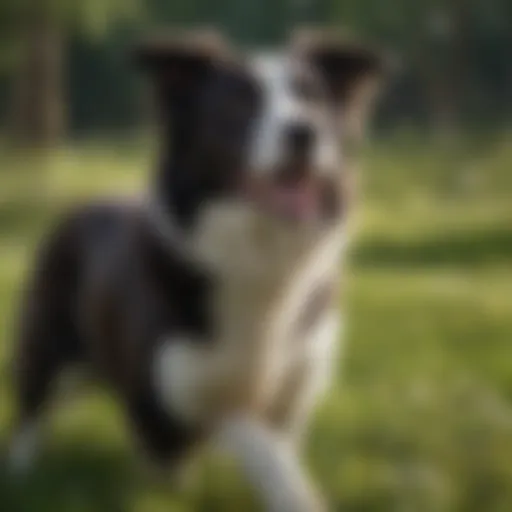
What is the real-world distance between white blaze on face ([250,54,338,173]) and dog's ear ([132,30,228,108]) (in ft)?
0.11

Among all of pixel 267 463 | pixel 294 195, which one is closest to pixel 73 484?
pixel 267 463

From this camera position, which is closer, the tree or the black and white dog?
the black and white dog

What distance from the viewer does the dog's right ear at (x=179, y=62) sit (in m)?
0.72

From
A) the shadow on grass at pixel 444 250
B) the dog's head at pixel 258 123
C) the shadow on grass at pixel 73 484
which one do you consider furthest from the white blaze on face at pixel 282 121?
the shadow on grass at pixel 73 484

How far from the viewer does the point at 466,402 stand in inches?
31.6

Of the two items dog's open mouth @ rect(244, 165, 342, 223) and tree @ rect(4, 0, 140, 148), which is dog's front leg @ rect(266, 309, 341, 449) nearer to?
dog's open mouth @ rect(244, 165, 342, 223)

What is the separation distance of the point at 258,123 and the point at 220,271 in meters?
0.10

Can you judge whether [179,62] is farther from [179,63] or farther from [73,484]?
[73,484]

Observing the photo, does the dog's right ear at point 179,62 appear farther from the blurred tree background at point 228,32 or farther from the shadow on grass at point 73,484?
the shadow on grass at point 73,484

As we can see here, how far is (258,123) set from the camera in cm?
70

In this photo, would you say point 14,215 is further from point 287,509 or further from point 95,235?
point 287,509

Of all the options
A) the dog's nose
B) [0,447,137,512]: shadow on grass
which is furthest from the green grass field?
the dog's nose

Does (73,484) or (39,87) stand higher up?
(39,87)

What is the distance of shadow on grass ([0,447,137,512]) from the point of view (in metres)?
0.78
